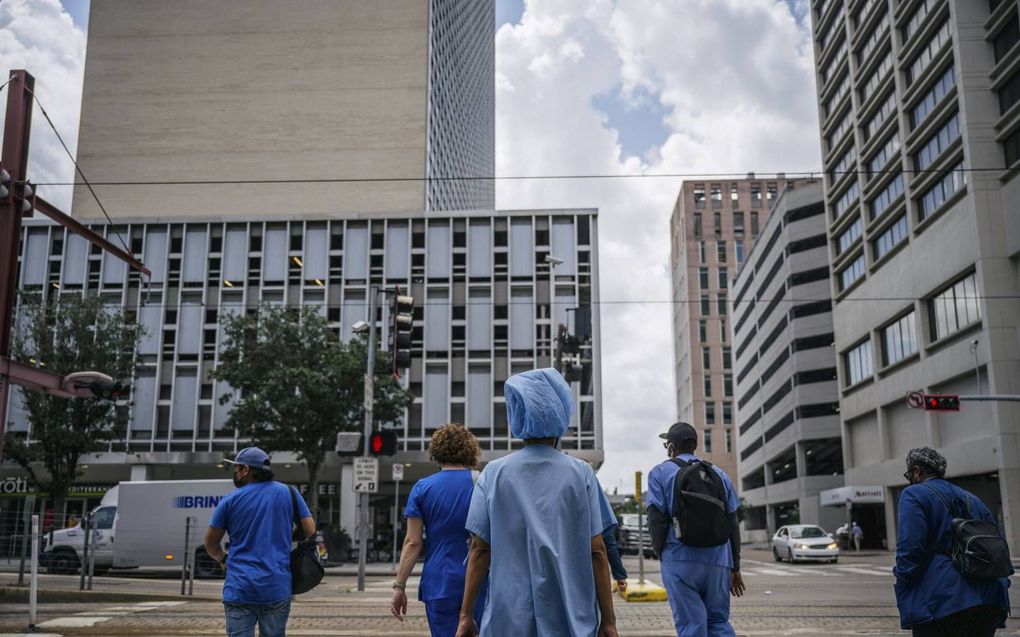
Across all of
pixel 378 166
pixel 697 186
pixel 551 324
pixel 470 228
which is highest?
pixel 697 186

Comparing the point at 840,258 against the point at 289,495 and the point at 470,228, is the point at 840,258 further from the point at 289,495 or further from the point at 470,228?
the point at 289,495

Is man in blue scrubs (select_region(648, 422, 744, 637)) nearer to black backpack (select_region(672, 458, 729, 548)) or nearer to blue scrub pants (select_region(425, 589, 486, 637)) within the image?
black backpack (select_region(672, 458, 729, 548))

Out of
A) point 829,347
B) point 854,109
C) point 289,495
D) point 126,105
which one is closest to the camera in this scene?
point 289,495

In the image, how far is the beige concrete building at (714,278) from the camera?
388ft

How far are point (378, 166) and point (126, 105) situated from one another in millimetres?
17659

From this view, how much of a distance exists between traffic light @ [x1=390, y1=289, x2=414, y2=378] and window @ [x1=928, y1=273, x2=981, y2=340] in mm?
29953

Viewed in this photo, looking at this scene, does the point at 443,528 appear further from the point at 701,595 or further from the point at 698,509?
the point at 701,595

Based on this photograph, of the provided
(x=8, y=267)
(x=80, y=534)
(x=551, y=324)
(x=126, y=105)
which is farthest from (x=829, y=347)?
(x=8, y=267)

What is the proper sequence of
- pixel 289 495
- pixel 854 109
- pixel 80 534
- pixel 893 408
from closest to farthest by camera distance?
pixel 289 495 → pixel 80 534 → pixel 893 408 → pixel 854 109

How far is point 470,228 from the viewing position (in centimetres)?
4734

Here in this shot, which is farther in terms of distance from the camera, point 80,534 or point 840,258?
point 840,258

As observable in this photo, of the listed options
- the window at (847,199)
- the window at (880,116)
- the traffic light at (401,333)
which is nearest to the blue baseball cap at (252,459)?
the traffic light at (401,333)

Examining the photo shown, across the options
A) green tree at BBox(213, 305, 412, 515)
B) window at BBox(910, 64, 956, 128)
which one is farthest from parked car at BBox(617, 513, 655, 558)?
window at BBox(910, 64, 956, 128)

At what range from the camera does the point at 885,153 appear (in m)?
48.2
